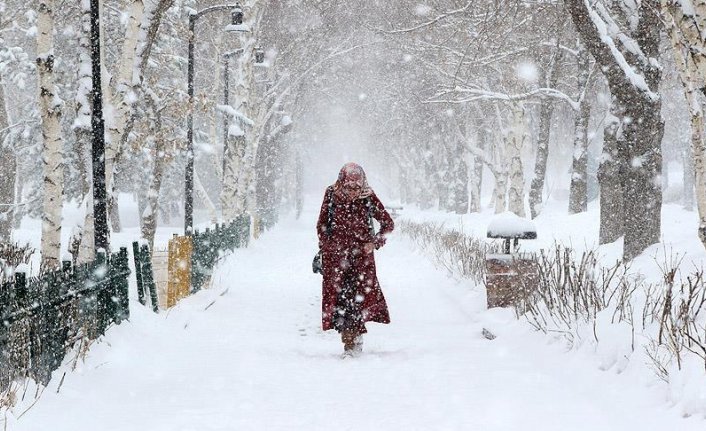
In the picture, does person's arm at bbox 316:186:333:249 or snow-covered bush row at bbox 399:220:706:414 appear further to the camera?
person's arm at bbox 316:186:333:249

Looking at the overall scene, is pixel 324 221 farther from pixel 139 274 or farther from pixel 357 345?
pixel 139 274

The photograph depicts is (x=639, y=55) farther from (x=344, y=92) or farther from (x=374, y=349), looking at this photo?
(x=344, y=92)

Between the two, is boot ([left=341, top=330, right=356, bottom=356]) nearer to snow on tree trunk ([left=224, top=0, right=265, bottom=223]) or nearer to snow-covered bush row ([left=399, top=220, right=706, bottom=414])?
snow-covered bush row ([left=399, top=220, right=706, bottom=414])

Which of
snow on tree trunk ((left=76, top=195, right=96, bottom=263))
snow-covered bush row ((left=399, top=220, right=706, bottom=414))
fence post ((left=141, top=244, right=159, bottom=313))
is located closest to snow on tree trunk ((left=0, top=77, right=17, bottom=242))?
snow on tree trunk ((left=76, top=195, right=96, bottom=263))

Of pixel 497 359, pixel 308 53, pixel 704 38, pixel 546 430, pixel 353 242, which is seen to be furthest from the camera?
pixel 308 53

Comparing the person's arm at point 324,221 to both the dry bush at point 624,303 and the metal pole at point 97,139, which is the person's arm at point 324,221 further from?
the metal pole at point 97,139

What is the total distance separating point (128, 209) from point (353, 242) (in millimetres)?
43902

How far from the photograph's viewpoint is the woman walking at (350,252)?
6.70 meters

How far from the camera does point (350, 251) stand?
6770 millimetres

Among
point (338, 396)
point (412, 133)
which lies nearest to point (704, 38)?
point (338, 396)

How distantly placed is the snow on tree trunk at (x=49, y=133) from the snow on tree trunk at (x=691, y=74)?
7.55 metres

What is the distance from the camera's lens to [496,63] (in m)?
21.7

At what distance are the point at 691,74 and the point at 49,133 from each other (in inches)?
308

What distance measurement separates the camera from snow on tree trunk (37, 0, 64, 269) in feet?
29.4
